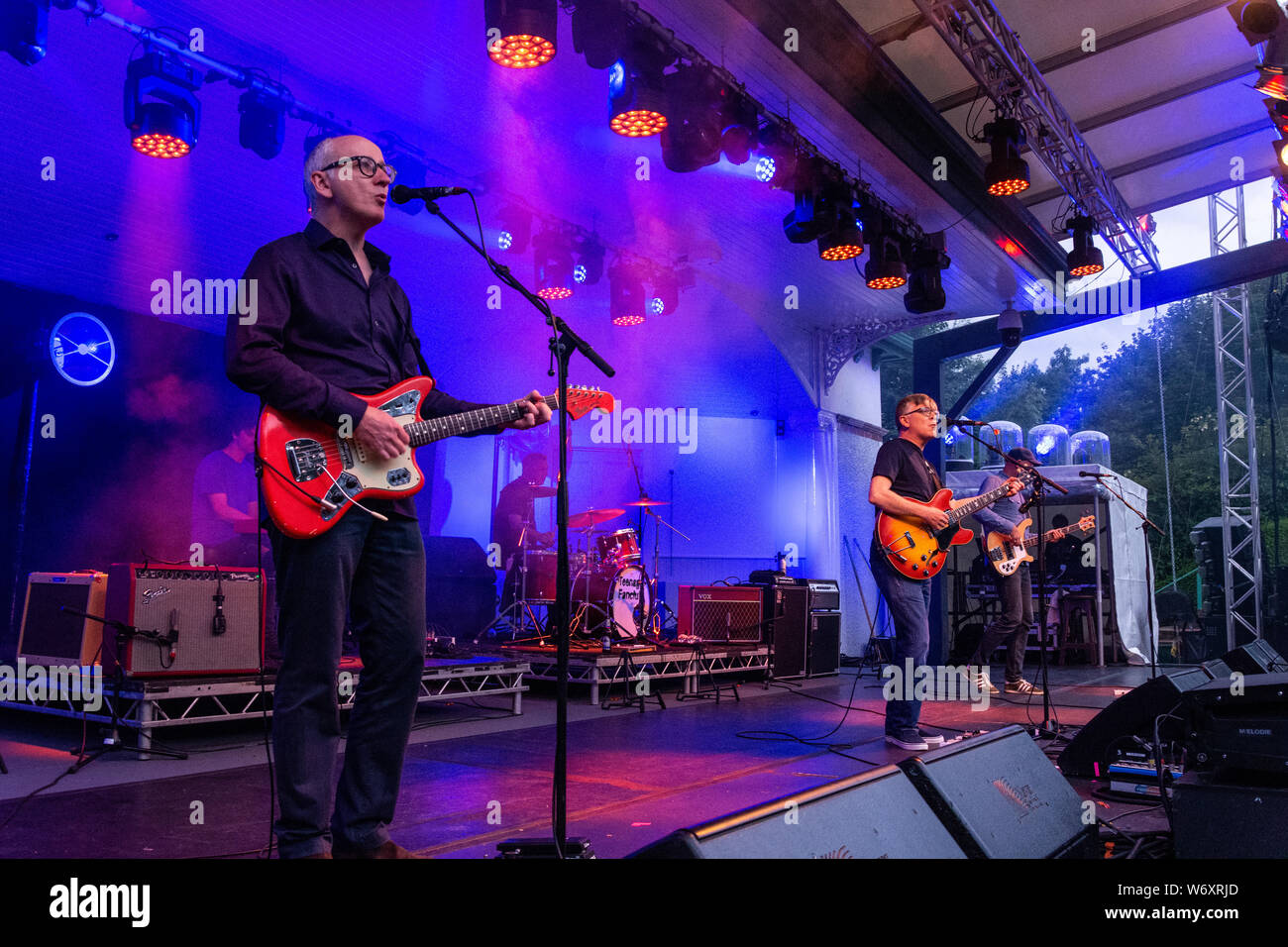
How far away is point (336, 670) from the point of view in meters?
2.35

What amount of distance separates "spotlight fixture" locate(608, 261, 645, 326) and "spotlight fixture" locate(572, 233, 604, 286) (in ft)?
1.93

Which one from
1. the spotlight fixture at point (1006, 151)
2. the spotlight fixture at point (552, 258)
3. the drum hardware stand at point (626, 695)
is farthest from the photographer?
the spotlight fixture at point (552, 258)

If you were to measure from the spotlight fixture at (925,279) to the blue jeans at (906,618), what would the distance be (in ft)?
15.0

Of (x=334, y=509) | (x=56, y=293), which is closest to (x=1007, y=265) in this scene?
(x=334, y=509)

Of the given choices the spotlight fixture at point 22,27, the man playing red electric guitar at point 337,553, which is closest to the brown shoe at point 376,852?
the man playing red electric guitar at point 337,553

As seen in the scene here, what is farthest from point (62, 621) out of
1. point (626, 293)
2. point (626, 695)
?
point (626, 293)

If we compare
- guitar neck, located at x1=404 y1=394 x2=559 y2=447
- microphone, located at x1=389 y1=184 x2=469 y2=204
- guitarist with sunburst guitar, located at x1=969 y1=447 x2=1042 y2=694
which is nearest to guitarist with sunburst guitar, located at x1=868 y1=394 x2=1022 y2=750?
guitarist with sunburst guitar, located at x1=969 y1=447 x2=1042 y2=694

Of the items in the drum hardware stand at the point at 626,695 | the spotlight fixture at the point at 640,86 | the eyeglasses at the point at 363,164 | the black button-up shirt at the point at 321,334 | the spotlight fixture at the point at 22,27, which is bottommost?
the drum hardware stand at the point at 626,695

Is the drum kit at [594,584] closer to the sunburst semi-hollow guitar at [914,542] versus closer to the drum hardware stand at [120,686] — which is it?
the sunburst semi-hollow guitar at [914,542]

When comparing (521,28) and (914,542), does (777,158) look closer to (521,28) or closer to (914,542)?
(521,28)

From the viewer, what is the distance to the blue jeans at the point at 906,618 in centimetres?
489

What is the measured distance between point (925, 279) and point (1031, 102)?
1796 mm

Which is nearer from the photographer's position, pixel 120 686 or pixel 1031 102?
pixel 120 686

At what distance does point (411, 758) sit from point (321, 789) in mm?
2519
